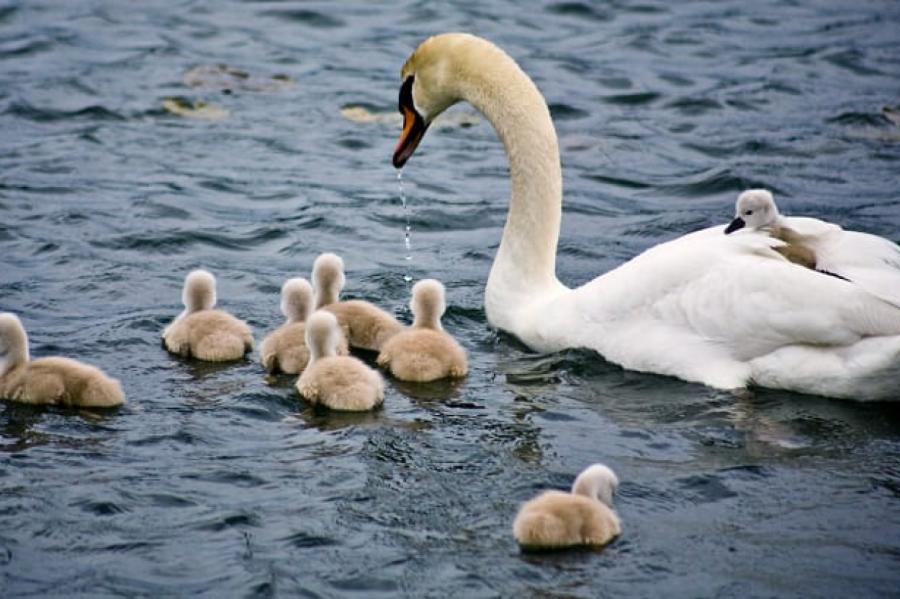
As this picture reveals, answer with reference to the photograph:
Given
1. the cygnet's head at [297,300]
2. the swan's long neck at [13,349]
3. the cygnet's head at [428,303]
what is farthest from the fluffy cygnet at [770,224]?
the swan's long neck at [13,349]

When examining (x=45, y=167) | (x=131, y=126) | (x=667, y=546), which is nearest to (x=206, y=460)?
(x=667, y=546)

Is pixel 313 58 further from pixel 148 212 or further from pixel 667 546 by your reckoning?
pixel 667 546

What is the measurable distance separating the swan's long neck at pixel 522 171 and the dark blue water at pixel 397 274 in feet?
1.99

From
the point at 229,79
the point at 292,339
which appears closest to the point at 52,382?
the point at 292,339

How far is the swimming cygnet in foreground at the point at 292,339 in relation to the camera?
33.0ft

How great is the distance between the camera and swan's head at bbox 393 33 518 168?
11523 mm

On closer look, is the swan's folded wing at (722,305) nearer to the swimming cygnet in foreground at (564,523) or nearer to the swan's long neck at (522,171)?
the swan's long neck at (522,171)

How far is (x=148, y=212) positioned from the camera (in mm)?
14156

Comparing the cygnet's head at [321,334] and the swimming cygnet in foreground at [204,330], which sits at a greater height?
the cygnet's head at [321,334]

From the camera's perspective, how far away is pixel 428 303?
408 inches

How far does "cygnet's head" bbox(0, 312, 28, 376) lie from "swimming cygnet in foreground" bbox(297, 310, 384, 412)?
5.10 feet

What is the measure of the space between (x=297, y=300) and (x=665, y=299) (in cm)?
224

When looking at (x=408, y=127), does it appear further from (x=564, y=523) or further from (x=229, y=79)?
(x=229, y=79)

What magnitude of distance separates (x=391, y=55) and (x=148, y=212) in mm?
6348
